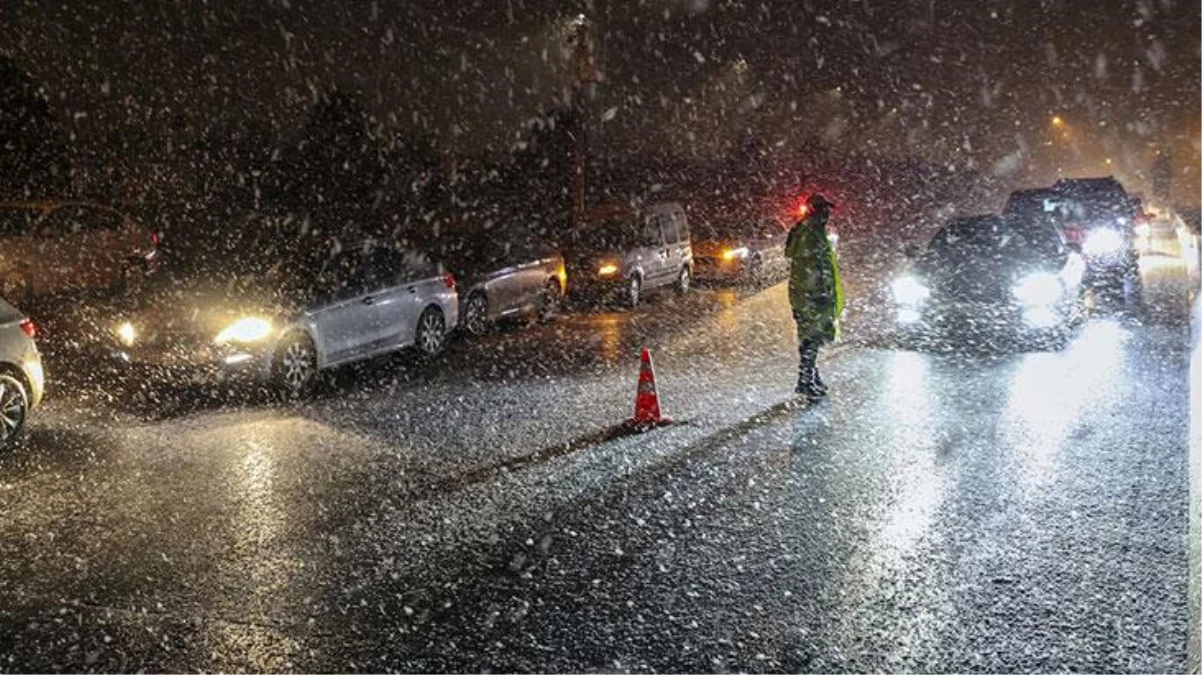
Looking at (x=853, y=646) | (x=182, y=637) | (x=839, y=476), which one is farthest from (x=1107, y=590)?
(x=182, y=637)

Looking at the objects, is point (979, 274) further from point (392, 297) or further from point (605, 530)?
point (605, 530)

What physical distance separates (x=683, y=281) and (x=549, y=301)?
4896mm

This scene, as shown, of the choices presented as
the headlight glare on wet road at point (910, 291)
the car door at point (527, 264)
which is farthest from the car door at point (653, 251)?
the headlight glare on wet road at point (910, 291)

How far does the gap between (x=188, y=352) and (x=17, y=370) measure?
170 centimetres

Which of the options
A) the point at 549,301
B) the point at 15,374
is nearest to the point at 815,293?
the point at 549,301

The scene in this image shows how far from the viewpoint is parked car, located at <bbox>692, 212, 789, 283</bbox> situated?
20953 millimetres

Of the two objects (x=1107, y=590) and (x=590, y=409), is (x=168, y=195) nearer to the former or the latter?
(x=590, y=409)

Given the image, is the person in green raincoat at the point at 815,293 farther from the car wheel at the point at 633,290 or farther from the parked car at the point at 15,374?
the car wheel at the point at 633,290

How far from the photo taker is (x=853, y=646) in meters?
4.22

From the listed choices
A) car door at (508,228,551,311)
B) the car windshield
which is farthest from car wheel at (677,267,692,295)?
the car windshield

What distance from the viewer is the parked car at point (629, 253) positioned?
17203mm

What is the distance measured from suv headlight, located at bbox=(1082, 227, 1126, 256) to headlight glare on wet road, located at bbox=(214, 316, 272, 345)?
45.5 feet

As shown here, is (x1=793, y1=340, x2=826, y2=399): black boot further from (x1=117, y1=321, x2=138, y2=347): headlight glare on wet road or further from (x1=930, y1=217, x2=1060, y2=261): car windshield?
(x1=117, y1=321, x2=138, y2=347): headlight glare on wet road

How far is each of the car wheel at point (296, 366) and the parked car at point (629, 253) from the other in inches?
306
